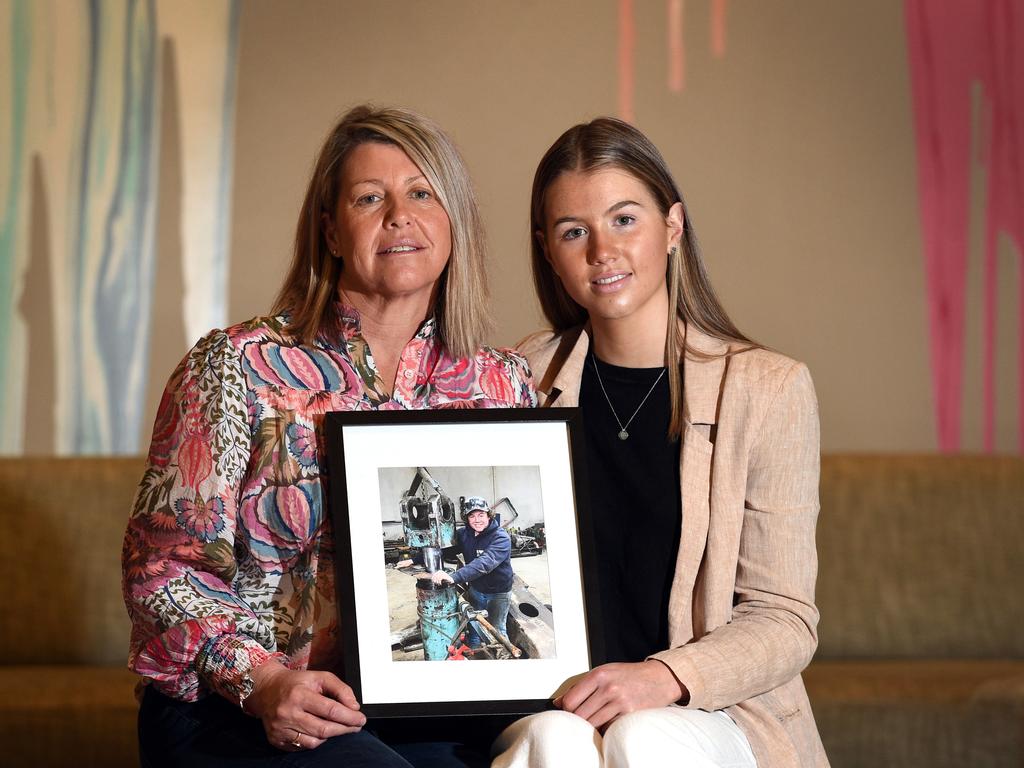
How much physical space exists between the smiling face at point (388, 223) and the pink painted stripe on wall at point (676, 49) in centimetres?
176

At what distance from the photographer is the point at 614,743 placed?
1490mm

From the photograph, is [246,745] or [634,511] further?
[634,511]

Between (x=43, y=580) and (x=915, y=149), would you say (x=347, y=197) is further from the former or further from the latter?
(x=915, y=149)

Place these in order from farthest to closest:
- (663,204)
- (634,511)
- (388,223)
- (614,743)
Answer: (663,204)
(634,511)
(388,223)
(614,743)

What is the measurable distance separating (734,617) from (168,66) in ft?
7.86

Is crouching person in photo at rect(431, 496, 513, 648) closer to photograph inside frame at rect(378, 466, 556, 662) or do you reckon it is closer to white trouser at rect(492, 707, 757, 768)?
photograph inside frame at rect(378, 466, 556, 662)

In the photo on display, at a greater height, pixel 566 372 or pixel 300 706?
pixel 566 372

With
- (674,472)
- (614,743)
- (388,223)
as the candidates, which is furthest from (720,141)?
(614,743)

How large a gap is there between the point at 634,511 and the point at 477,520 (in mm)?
342

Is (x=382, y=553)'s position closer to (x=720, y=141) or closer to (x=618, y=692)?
(x=618, y=692)

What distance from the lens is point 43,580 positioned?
3025 millimetres

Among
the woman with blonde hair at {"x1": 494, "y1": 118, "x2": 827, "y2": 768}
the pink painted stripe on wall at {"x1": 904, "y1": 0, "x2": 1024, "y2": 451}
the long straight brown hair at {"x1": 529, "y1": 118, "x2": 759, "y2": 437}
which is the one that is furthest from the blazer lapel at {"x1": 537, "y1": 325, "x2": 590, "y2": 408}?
the pink painted stripe on wall at {"x1": 904, "y1": 0, "x2": 1024, "y2": 451}

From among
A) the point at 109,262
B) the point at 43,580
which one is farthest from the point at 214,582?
the point at 109,262

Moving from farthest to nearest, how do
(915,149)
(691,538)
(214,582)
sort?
1. (915,149)
2. (691,538)
3. (214,582)
